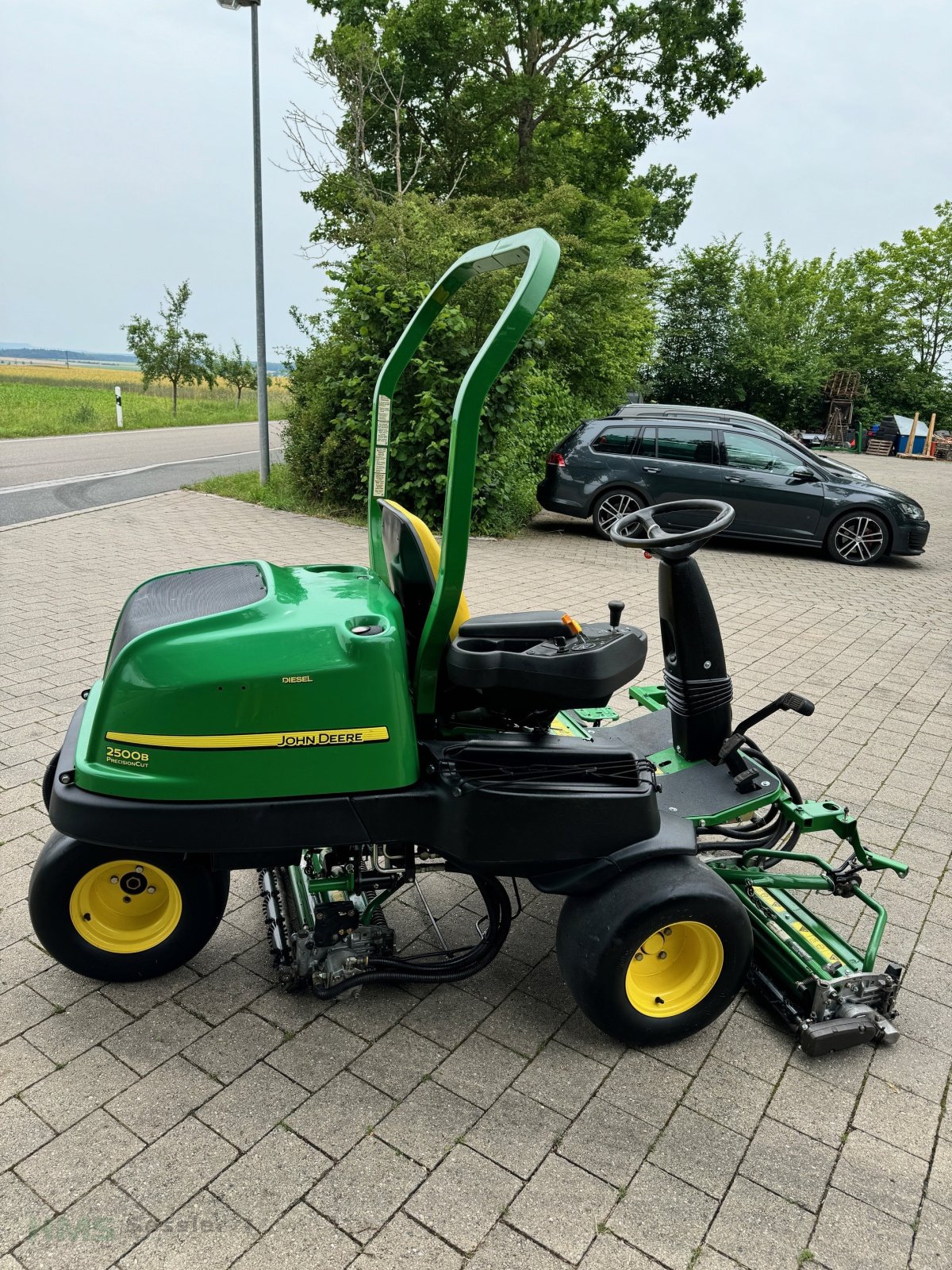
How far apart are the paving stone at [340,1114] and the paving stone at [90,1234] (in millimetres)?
421

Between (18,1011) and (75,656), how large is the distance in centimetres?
341

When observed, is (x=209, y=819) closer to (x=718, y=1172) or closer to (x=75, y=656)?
(x=718, y=1172)

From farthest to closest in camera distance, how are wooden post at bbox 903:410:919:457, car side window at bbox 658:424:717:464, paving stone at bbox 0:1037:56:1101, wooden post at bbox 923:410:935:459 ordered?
wooden post at bbox 903:410:919:457 < wooden post at bbox 923:410:935:459 < car side window at bbox 658:424:717:464 < paving stone at bbox 0:1037:56:1101

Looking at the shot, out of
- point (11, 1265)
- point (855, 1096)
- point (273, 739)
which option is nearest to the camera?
point (11, 1265)

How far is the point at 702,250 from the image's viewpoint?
28.5 meters

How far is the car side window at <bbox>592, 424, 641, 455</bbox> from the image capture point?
10.8 metres

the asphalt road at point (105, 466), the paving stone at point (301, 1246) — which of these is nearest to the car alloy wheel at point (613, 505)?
the asphalt road at point (105, 466)

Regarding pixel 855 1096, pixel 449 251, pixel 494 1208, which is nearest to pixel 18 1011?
pixel 494 1208

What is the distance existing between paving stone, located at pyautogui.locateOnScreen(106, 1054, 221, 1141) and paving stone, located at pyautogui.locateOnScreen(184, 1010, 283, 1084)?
0.04 metres

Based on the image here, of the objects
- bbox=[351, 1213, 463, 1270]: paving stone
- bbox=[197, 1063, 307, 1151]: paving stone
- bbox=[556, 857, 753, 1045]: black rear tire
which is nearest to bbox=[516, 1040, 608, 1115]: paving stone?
bbox=[556, 857, 753, 1045]: black rear tire

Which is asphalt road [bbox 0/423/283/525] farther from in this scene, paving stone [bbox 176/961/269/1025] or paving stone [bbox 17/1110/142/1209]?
paving stone [bbox 17/1110/142/1209]

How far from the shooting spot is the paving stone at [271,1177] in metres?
2.16

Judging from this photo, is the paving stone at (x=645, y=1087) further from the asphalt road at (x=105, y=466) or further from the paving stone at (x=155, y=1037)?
the asphalt road at (x=105, y=466)

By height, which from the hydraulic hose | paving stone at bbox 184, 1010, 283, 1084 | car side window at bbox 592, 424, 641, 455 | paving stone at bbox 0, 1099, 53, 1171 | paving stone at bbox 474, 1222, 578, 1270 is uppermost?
car side window at bbox 592, 424, 641, 455
